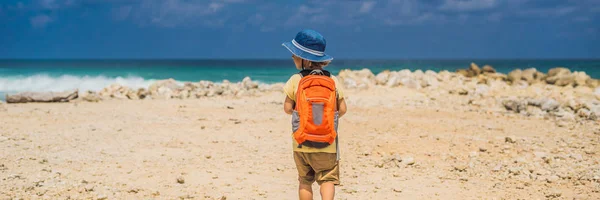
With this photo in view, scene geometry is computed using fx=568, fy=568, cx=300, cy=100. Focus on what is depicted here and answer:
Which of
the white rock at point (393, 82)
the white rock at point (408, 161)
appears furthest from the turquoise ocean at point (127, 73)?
the white rock at point (408, 161)

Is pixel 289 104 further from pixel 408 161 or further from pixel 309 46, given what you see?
pixel 408 161

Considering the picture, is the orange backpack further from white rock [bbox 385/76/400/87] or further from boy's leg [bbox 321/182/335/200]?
white rock [bbox 385/76/400/87]

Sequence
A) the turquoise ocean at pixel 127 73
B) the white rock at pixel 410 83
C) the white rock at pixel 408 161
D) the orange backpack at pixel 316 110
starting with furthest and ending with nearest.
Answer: the turquoise ocean at pixel 127 73
the white rock at pixel 410 83
the white rock at pixel 408 161
the orange backpack at pixel 316 110

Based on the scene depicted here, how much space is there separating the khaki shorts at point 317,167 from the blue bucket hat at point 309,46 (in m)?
0.66

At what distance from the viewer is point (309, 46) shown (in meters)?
3.90

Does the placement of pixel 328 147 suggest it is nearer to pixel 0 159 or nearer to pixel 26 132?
pixel 0 159

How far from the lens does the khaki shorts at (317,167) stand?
3.90 metres

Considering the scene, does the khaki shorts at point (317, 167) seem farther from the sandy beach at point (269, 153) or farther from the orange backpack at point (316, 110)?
the sandy beach at point (269, 153)

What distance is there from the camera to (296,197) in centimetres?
528

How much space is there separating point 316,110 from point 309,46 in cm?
50

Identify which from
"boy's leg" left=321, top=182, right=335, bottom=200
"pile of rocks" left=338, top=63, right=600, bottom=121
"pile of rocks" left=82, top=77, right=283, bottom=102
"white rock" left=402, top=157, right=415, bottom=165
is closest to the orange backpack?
"boy's leg" left=321, top=182, right=335, bottom=200

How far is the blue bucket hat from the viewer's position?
387 centimetres

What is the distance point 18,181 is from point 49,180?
278mm

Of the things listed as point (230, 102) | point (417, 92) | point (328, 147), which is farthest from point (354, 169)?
point (417, 92)
